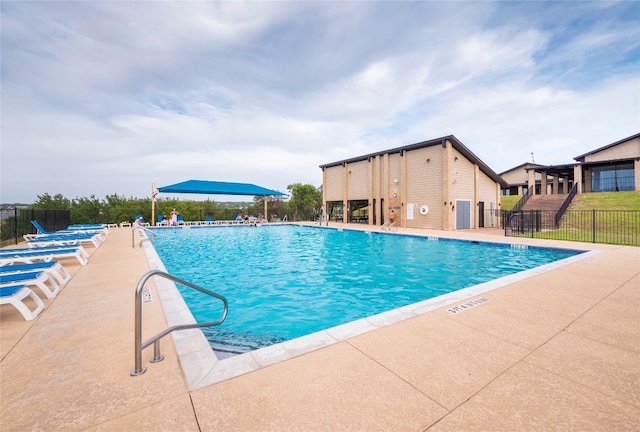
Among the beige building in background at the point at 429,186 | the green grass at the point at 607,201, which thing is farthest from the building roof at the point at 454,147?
the green grass at the point at 607,201

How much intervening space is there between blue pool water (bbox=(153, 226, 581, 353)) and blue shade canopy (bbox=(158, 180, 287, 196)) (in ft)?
36.0

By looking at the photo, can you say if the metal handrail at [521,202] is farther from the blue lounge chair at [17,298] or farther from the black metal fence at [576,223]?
the blue lounge chair at [17,298]

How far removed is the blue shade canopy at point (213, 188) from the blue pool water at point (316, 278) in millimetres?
10976

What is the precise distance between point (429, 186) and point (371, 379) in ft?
58.9

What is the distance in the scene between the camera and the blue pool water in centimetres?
446

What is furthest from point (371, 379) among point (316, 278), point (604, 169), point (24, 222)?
point (604, 169)

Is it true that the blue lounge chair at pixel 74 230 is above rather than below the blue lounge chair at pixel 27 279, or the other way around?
above

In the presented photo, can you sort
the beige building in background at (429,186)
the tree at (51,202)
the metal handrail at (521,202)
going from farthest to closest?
the metal handrail at (521,202)
the tree at (51,202)
the beige building in background at (429,186)

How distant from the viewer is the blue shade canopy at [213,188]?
832 inches

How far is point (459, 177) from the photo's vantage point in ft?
59.2

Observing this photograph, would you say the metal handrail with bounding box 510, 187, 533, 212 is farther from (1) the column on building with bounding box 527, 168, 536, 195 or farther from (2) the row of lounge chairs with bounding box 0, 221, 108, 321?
(2) the row of lounge chairs with bounding box 0, 221, 108, 321

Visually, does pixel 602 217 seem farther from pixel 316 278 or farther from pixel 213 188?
pixel 213 188

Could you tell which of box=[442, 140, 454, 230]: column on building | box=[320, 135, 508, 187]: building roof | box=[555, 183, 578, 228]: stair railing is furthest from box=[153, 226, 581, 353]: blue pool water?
box=[555, 183, 578, 228]: stair railing

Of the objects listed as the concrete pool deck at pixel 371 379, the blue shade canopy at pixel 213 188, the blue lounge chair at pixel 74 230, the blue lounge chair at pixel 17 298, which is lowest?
the concrete pool deck at pixel 371 379
